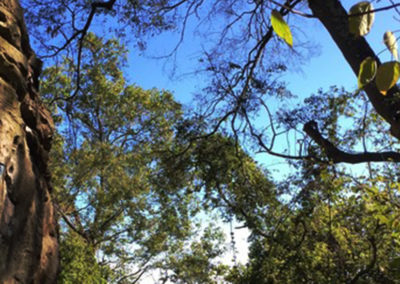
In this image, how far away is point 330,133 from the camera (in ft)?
19.1

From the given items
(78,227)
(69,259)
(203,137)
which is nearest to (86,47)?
(203,137)

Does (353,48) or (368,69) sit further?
(353,48)

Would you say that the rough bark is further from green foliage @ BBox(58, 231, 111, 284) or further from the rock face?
green foliage @ BBox(58, 231, 111, 284)

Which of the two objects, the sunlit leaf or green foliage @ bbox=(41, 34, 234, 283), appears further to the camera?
green foliage @ bbox=(41, 34, 234, 283)

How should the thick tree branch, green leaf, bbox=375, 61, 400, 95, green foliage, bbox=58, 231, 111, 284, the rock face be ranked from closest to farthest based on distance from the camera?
green leaf, bbox=375, 61, 400, 95 → the rock face → the thick tree branch → green foliage, bbox=58, 231, 111, 284

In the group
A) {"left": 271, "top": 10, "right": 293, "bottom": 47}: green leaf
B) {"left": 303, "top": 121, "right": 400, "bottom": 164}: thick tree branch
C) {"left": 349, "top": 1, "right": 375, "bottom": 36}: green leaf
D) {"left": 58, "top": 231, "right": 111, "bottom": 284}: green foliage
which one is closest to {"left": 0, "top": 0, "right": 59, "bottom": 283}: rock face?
{"left": 271, "top": 10, "right": 293, "bottom": 47}: green leaf

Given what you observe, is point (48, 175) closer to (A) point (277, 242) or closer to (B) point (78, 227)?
(A) point (277, 242)

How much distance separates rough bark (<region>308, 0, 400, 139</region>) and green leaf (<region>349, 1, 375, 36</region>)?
7.15ft

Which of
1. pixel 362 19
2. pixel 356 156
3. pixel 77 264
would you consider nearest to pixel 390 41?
pixel 362 19

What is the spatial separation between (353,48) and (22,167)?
2.86 meters

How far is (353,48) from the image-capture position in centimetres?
324

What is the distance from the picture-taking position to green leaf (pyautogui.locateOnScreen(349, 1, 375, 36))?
0.76m

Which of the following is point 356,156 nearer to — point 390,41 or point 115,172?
point 390,41

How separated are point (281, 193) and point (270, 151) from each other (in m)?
1.06
